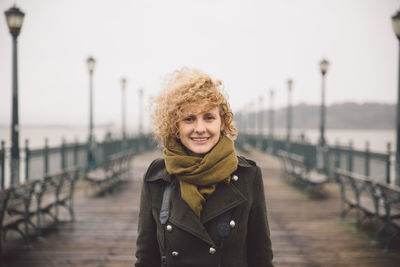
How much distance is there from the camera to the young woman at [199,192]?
1.79m

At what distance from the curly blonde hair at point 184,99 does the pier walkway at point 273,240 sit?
11.4ft

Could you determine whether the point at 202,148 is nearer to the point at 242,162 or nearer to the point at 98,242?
the point at 242,162

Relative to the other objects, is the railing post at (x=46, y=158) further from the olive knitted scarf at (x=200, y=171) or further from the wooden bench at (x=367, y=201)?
the olive knitted scarf at (x=200, y=171)

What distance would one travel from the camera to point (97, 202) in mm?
8750

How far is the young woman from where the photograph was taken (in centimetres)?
179

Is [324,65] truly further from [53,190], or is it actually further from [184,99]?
[184,99]

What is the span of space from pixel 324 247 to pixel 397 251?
104 centimetres

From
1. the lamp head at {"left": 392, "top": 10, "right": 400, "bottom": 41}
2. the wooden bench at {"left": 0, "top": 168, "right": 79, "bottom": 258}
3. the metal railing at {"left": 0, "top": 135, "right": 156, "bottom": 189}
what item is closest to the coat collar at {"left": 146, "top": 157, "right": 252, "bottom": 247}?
the wooden bench at {"left": 0, "top": 168, "right": 79, "bottom": 258}

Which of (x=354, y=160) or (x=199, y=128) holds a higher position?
(x=199, y=128)

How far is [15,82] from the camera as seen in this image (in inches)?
325

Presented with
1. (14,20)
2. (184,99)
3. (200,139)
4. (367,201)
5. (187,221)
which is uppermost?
(14,20)

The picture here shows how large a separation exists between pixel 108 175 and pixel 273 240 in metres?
5.67

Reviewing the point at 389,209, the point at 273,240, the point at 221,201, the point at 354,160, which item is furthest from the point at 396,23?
the point at 221,201

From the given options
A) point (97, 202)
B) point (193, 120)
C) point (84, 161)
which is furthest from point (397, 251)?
point (84, 161)
